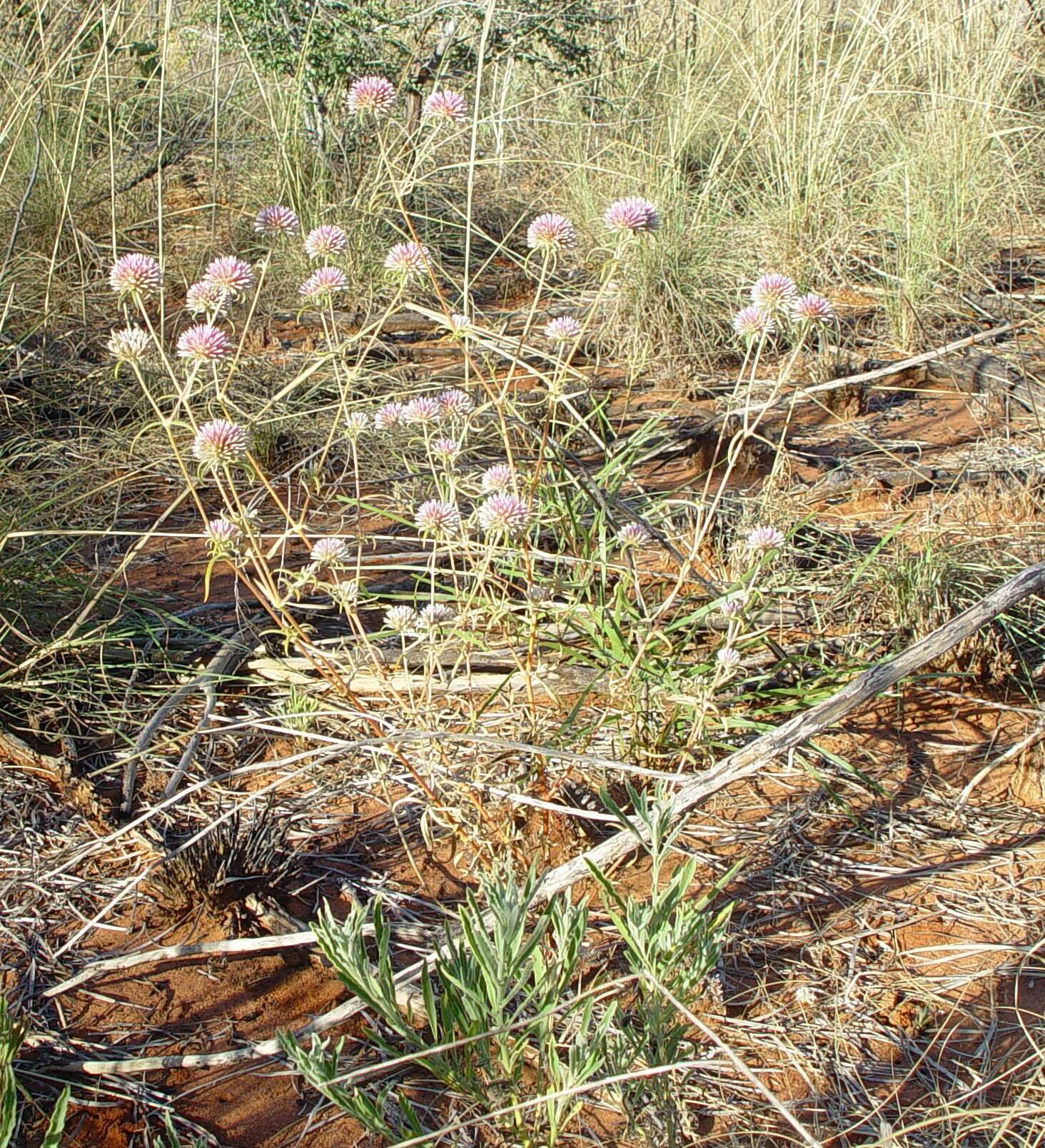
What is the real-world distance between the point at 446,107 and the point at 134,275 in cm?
63

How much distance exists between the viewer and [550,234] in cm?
196

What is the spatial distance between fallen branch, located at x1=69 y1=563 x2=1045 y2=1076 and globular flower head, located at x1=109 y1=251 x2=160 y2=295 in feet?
3.82

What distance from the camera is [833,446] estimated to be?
12.7ft

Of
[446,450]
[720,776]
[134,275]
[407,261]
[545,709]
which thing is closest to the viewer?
[720,776]

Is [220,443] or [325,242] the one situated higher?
[325,242]

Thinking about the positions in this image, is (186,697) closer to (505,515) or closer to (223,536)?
(223,536)

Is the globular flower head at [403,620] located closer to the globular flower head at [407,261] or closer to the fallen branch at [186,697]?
the fallen branch at [186,697]

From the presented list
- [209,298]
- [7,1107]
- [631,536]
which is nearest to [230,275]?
[209,298]

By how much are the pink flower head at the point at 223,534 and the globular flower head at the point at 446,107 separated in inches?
32.5

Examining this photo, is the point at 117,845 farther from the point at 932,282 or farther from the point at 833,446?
the point at 932,282

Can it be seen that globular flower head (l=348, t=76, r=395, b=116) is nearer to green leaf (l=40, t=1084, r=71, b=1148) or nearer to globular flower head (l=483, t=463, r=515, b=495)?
globular flower head (l=483, t=463, r=515, b=495)

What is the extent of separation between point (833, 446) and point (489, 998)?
2.87m

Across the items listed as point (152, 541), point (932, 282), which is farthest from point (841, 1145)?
point (932, 282)

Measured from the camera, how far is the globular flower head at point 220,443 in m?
1.81
